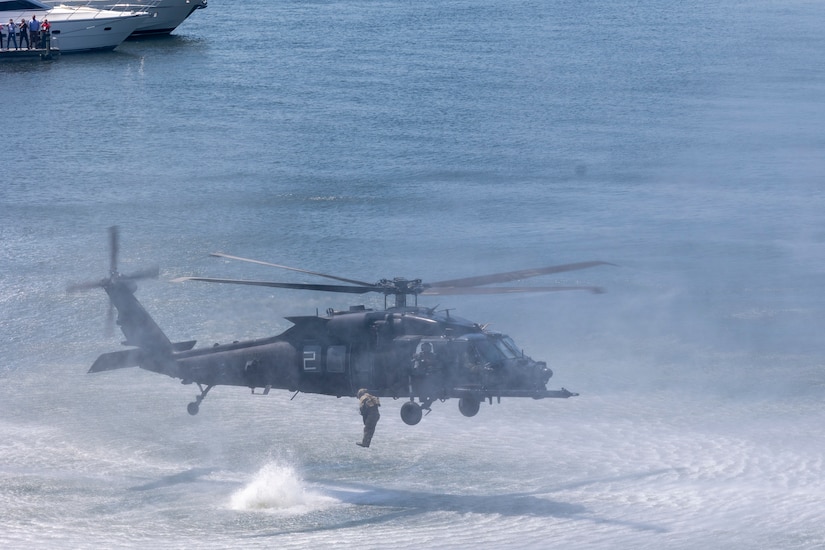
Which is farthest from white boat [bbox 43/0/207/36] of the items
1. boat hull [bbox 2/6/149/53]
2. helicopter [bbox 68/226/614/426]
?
helicopter [bbox 68/226/614/426]

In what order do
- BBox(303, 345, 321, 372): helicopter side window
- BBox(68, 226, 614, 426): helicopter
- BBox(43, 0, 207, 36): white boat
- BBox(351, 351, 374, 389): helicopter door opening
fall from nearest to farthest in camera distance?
BBox(68, 226, 614, 426): helicopter
BBox(351, 351, 374, 389): helicopter door opening
BBox(303, 345, 321, 372): helicopter side window
BBox(43, 0, 207, 36): white boat

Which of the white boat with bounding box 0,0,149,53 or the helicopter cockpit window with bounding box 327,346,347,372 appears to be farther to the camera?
the white boat with bounding box 0,0,149,53

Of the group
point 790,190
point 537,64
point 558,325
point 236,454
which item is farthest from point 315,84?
point 236,454

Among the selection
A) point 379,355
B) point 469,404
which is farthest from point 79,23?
point 469,404

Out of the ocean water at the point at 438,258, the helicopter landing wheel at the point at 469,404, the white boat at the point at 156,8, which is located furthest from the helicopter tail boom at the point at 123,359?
the white boat at the point at 156,8

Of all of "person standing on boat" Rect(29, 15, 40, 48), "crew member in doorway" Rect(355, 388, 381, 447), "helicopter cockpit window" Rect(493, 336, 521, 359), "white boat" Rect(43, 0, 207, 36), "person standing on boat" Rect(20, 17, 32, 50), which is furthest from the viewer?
"white boat" Rect(43, 0, 207, 36)

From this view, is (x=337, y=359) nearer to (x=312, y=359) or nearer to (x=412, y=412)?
(x=312, y=359)

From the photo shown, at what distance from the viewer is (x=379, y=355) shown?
20.2m

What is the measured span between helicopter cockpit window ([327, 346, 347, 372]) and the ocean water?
213 cm

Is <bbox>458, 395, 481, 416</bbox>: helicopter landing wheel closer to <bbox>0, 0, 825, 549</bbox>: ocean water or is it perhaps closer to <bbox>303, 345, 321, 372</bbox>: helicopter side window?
<bbox>303, 345, 321, 372</bbox>: helicopter side window

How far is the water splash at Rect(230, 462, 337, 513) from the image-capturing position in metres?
23.7

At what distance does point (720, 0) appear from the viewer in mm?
89625

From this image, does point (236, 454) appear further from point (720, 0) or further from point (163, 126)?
point (720, 0)

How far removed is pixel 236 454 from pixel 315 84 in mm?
38605
